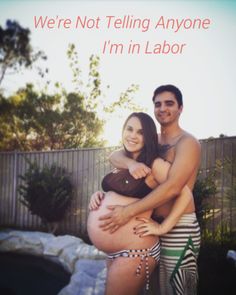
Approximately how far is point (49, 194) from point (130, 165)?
4.06 m

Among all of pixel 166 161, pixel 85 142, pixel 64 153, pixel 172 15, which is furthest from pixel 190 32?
pixel 85 142

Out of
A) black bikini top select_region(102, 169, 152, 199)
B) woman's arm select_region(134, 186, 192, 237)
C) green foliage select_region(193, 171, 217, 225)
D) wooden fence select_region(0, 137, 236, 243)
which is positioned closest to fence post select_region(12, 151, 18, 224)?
wooden fence select_region(0, 137, 236, 243)

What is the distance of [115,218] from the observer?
1660 mm

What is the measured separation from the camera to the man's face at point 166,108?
1.94m

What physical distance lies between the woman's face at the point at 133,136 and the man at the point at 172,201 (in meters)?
0.07

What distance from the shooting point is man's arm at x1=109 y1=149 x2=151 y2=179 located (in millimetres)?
1656

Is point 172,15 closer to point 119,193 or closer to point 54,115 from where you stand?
point 119,193

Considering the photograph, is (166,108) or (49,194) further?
(49,194)

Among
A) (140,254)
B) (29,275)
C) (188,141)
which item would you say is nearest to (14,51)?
(29,275)

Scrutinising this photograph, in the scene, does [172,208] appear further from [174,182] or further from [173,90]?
[173,90]

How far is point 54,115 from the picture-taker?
8695mm

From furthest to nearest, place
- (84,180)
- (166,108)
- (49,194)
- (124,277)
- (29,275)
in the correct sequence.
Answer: (84,180), (49,194), (29,275), (166,108), (124,277)

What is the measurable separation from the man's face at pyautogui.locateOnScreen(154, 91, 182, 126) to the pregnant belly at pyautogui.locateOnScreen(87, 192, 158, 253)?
1.90 feet

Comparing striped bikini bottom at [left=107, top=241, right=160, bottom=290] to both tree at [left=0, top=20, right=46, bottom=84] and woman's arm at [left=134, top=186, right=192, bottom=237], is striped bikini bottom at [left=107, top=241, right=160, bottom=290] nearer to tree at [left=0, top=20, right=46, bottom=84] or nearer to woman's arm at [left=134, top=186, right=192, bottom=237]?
woman's arm at [left=134, top=186, right=192, bottom=237]
